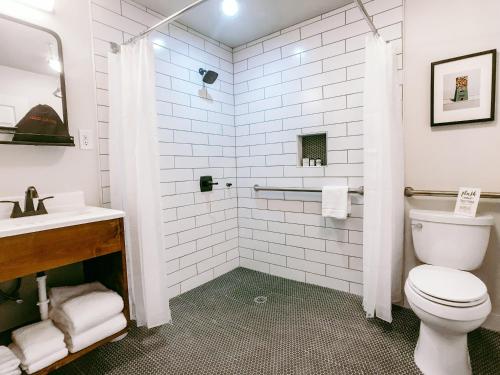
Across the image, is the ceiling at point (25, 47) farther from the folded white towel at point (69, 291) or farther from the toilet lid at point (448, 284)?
the toilet lid at point (448, 284)

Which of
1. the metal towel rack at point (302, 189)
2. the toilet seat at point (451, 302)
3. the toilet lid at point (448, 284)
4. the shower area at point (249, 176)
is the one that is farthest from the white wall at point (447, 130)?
the toilet seat at point (451, 302)

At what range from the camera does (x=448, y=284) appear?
140cm

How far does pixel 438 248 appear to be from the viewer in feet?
5.60

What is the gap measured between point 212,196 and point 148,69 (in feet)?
4.27

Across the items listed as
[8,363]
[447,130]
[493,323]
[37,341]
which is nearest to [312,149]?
[447,130]

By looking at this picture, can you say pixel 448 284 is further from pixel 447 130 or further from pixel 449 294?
pixel 447 130

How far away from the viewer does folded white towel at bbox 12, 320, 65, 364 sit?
123 cm

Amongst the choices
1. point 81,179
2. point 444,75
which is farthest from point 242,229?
point 444,75

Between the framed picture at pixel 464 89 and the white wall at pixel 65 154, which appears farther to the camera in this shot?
the framed picture at pixel 464 89

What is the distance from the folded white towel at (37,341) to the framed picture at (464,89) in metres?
2.55

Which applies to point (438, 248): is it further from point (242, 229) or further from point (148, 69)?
point (148, 69)

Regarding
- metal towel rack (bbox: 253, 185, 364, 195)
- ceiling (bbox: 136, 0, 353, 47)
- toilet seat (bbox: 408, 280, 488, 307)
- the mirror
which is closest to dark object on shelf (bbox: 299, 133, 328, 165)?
metal towel rack (bbox: 253, 185, 364, 195)

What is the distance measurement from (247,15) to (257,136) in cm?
104

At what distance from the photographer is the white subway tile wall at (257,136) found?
2.13 m
